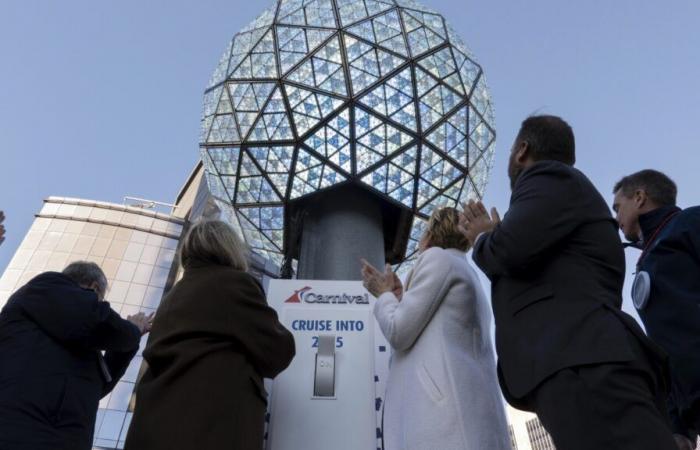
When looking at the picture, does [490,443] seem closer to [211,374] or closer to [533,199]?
[533,199]

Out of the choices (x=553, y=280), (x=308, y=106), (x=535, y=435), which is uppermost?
(x=535, y=435)

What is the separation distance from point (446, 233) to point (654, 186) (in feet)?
4.56

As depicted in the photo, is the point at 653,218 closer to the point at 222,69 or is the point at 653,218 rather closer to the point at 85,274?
the point at 85,274

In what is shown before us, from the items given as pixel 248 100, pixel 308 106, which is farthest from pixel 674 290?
pixel 248 100

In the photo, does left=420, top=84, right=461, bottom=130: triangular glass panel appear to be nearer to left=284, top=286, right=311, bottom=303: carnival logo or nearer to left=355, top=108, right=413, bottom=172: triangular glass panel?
left=355, top=108, right=413, bottom=172: triangular glass panel

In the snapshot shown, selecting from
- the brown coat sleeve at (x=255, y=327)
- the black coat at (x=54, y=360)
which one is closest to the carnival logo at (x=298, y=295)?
the black coat at (x=54, y=360)

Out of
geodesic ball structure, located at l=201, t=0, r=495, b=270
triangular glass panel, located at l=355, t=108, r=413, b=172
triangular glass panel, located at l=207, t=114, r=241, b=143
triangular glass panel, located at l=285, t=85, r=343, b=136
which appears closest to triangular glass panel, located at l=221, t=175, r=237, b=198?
geodesic ball structure, located at l=201, t=0, r=495, b=270

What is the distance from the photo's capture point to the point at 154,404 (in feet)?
6.31

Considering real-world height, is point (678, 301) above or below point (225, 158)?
below

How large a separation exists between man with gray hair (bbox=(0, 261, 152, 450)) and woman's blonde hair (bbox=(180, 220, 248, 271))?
1.96 ft

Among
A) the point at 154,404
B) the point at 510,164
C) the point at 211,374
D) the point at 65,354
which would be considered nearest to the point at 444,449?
the point at 211,374

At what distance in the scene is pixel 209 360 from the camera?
2021mm

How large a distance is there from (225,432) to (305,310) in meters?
1.68

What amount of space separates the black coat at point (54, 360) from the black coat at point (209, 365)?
56cm
